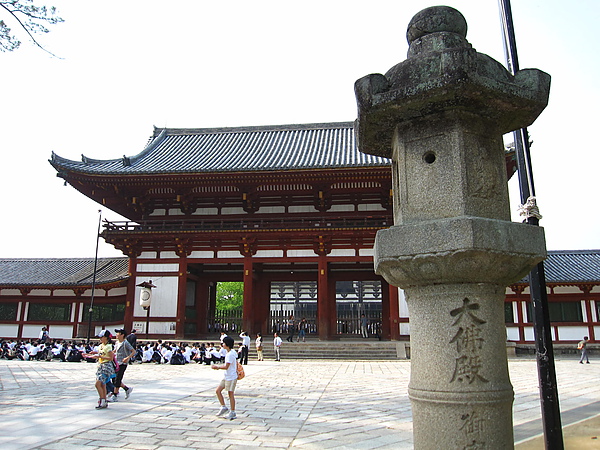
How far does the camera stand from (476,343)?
3127mm

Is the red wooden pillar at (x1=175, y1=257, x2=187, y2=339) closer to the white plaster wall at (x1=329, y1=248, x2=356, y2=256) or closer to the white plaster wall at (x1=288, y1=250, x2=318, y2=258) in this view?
A: the white plaster wall at (x1=288, y1=250, x2=318, y2=258)

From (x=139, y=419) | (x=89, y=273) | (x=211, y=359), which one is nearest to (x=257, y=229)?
(x=211, y=359)

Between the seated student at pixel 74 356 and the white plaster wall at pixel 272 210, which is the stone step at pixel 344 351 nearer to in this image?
the white plaster wall at pixel 272 210

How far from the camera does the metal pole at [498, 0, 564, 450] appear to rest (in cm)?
413

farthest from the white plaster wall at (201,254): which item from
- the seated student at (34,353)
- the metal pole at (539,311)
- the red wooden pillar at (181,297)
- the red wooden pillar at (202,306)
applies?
the metal pole at (539,311)

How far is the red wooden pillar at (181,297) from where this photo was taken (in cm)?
1966

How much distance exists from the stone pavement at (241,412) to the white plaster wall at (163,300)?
7.65 m

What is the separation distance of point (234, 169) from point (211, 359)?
8277mm

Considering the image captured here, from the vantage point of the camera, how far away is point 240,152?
25.1 metres

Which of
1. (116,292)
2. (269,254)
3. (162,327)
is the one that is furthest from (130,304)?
(269,254)

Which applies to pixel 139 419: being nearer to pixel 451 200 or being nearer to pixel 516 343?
pixel 451 200

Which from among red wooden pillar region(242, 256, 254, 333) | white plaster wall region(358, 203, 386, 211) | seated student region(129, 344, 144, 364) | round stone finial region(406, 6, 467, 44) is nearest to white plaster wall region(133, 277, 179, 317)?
seated student region(129, 344, 144, 364)

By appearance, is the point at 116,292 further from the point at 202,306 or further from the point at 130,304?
the point at 202,306

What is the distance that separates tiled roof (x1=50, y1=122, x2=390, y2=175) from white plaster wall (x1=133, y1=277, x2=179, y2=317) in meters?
5.19
